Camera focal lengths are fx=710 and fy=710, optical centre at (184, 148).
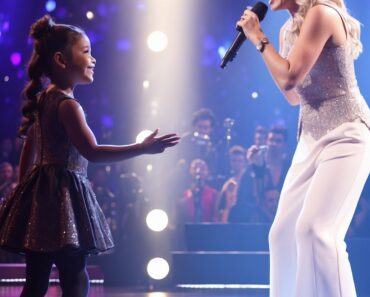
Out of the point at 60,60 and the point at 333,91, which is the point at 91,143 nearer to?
the point at 60,60

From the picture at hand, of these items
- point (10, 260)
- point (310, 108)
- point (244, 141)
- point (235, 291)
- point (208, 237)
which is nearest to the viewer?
point (310, 108)

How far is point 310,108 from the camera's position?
106 inches

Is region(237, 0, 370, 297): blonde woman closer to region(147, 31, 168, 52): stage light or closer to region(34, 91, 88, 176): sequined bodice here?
region(34, 91, 88, 176): sequined bodice

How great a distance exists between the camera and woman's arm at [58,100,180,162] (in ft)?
8.03

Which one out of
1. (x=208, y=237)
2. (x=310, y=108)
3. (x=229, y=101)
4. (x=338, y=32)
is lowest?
(x=208, y=237)

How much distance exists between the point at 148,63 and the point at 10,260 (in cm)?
282

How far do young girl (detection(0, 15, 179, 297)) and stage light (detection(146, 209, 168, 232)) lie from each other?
3337 mm

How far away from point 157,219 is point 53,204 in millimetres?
3543

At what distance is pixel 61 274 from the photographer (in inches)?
101

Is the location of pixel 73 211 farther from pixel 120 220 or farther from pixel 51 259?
pixel 120 220

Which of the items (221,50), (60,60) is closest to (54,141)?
(60,60)

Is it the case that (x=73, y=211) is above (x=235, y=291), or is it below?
above

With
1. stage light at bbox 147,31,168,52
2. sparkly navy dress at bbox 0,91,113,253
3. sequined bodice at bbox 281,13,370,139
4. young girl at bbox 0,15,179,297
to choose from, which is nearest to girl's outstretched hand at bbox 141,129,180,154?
young girl at bbox 0,15,179,297

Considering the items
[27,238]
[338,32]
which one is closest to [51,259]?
[27,238]
